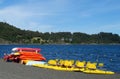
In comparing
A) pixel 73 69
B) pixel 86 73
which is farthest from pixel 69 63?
pixel 86 73

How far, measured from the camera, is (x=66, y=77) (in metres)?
26.6

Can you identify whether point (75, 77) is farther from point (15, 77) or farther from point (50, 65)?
point (50, 65)

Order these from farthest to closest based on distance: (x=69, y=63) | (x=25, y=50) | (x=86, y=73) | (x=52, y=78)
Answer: (x=25, y=50)
(x=69, y=63)
(x=86, y=73)
(x=52, y=78)

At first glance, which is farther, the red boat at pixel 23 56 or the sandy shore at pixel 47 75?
the red boat at pixel 23 56

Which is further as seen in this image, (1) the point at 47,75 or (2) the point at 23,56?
(2) the point at 23,56

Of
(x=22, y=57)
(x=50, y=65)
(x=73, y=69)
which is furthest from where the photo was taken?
(x=22, y=57)

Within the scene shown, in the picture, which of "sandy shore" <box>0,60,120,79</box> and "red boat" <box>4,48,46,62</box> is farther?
"red boat" <box>4,48,46,62</box>

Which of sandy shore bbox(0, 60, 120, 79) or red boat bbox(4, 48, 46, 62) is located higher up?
red boat bbox(4, 48, 46, 62)

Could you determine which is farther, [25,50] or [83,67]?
[25,50]

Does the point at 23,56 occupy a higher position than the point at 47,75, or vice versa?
the point at 23,56

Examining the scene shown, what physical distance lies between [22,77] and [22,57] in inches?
886

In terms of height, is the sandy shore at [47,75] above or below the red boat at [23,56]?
below

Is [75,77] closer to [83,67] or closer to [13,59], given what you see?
[83,67]

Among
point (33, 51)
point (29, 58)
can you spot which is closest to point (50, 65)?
point (29, 58)
